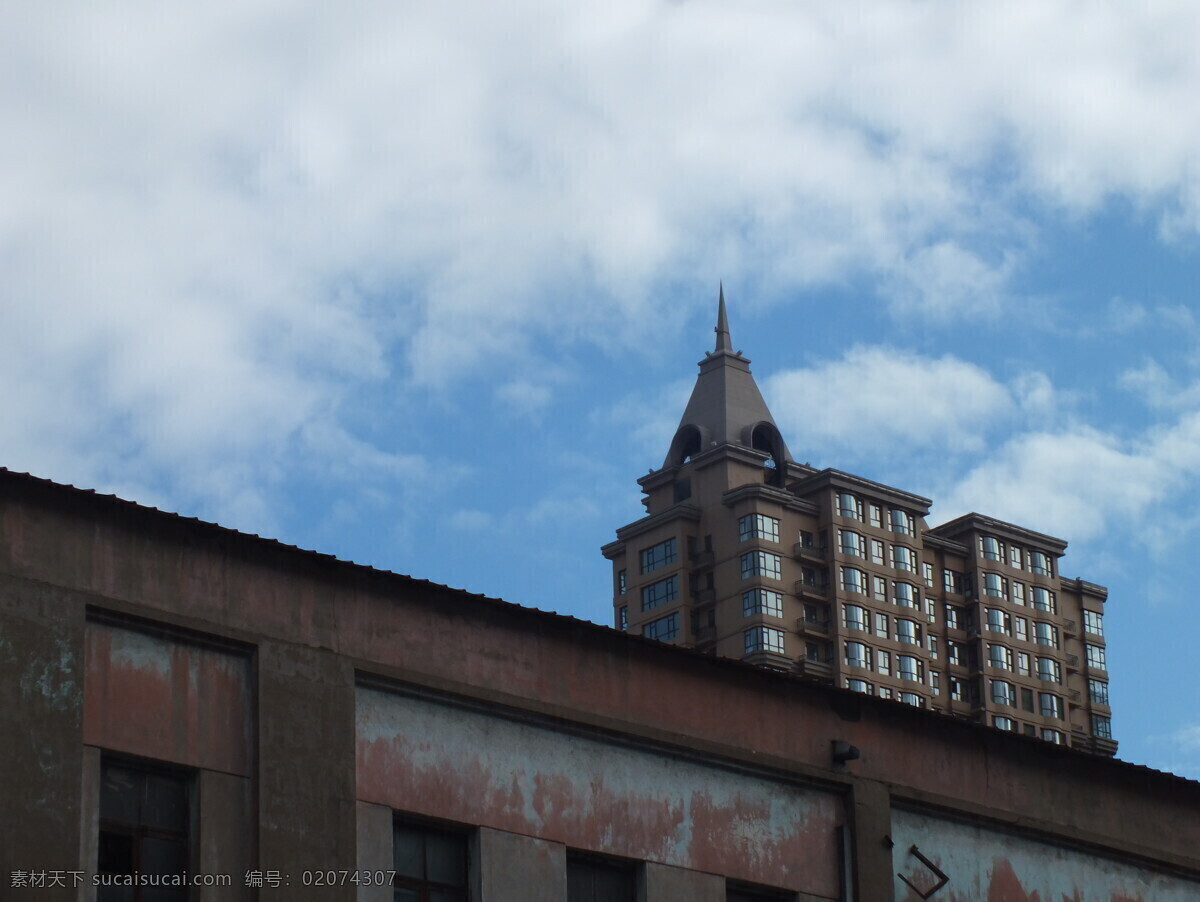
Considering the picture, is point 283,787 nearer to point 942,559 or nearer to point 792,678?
point 792,678

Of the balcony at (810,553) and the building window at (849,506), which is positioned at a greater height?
the building window at (849,506)

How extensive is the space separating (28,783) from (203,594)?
2.76 meters

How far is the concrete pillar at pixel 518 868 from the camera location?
21531mm

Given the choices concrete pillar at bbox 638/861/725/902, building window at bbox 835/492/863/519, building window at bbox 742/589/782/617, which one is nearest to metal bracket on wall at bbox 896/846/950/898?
concrete pillar at bbox 638/861/725/902

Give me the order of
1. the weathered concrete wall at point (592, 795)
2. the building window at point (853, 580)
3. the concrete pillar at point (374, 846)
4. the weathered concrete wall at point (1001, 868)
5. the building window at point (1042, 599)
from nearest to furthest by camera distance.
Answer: the concrete pillar at point (374, 846), the weathered concrete wall at point (592, 795), the weathered concrete wall at point (1001, 868), the building window at point (853, 580), the building window at point (1042, 599)

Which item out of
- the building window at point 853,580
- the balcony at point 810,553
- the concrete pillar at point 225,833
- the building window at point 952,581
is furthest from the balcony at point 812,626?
the concrete pillar at point 225,833

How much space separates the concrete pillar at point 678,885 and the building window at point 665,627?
5413 inches

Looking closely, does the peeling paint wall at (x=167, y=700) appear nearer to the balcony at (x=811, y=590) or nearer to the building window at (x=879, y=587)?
the balcony at (x=811, y=590)

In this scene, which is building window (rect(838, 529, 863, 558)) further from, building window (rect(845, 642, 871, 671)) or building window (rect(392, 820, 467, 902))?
building window (rect(392, 820, 467, 902))

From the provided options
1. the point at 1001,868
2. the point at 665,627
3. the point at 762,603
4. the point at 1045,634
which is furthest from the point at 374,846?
the point at 1045,634

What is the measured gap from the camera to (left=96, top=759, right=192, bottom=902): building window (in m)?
19.2

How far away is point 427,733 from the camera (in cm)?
2180

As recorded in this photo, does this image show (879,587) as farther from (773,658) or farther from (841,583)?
(773,658)

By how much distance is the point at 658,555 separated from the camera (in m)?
164
